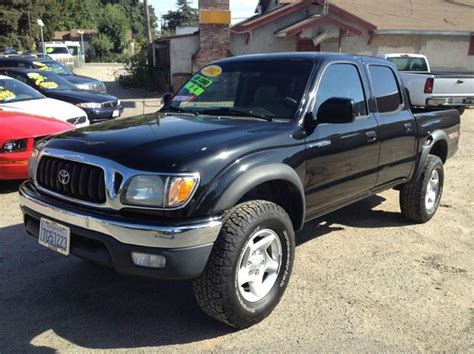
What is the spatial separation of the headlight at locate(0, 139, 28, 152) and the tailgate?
10.1 meters

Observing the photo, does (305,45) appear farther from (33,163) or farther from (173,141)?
(173,141)

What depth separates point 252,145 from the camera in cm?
336

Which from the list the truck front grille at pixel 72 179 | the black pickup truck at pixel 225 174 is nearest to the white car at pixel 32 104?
the black pickup truck at pixel 225 174

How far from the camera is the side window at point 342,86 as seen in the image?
13.5 ft

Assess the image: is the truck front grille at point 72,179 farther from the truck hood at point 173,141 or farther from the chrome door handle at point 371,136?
the chrome door handle at point 371,136

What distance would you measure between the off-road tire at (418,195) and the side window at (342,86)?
4.57ft

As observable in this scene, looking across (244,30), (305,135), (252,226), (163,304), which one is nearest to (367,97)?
(305,135)

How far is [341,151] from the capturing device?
4152mm

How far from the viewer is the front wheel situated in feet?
10.1

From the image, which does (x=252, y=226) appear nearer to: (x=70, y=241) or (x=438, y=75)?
(x=70, y=241)

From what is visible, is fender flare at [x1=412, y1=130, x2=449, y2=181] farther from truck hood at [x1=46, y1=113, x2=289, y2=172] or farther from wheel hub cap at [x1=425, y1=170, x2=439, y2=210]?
truck hood at [x1=46, y1=113, x2=289, y2=172]

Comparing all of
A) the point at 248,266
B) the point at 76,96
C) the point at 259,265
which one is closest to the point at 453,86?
the point at 76,96

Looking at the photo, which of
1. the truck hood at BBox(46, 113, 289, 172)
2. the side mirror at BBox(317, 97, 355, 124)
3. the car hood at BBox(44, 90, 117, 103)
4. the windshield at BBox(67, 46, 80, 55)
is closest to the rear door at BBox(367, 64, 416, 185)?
the side mirror at BBox(317, 97, 355, 124)

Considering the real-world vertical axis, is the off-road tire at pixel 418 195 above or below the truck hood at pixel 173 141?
below
